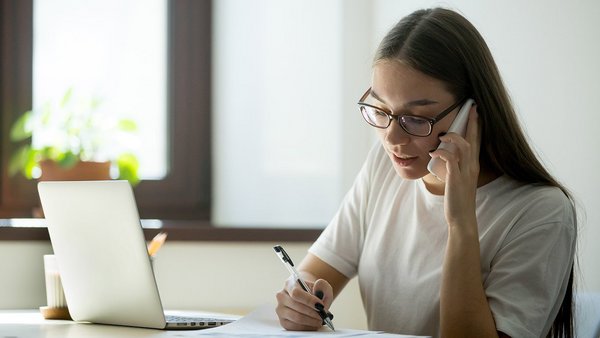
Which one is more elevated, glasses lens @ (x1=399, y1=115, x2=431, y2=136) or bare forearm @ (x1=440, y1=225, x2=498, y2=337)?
glasses lens @ (x1=399, y1=115, x2=431, y2=136)

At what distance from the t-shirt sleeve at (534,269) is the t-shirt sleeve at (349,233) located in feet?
1.22

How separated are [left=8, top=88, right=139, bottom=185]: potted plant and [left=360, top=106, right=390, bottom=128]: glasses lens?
1.36 metres

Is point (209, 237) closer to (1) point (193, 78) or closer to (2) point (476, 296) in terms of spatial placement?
(1) point (193, 78)

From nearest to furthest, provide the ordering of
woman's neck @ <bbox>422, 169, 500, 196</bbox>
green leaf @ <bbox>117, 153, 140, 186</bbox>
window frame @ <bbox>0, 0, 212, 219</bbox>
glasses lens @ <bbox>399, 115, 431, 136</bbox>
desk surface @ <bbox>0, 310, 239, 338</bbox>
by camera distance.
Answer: desk surface @ <bbox>0, 310, 239, 338</bbox> → glasses lens @ <bbox>399, 115, 431, 136</bbox> → woman's neck @ <bbox>422, 169, 500, 196</bbox> → green leaf @ <bbox>117, 153, 140, 186</bbox> → window frame @ <bbox>0, 0, 212, 219</bbox>

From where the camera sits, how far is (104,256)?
1.52 m

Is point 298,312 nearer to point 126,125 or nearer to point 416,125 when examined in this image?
point 416,125

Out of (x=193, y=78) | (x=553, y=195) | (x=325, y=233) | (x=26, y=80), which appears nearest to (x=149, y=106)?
(x=193, y=78)

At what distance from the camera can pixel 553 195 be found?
61.7 inches

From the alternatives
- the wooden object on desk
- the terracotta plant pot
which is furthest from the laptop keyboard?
the terracotta plant pot

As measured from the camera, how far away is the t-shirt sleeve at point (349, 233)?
186 cm

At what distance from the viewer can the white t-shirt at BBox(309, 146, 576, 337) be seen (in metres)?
1.50

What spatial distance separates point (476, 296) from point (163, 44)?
1.90 metres

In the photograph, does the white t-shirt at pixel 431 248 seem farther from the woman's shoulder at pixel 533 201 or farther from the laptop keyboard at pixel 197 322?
the laptop keyboard at pixel 197 322

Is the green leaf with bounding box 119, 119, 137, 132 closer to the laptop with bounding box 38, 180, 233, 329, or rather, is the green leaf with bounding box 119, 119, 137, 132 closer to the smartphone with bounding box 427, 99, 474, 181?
the laptop with bounding box 38, 180, 233, 329
